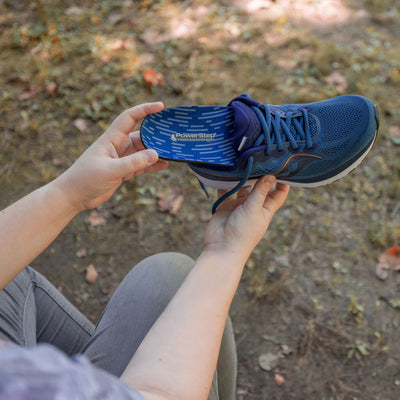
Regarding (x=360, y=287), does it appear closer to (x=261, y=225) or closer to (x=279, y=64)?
(x=261, y=225)

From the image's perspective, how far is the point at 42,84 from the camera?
2520 millimetres

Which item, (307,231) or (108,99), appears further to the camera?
(108,99)

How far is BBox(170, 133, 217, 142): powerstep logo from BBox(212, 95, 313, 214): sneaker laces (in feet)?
0.37

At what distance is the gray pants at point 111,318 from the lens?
1.00 m

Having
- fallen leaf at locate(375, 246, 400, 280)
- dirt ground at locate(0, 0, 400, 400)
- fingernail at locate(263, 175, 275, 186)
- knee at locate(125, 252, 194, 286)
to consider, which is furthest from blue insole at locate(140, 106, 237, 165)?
fallen leaf at locate(375, 246, 400, 280)

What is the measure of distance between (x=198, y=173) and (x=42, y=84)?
167 cm

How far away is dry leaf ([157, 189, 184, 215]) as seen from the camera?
6.68 ft

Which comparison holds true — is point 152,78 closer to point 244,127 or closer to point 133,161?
point 244,127

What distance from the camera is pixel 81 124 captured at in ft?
7.69

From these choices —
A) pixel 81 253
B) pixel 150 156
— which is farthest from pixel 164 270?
pixel 81 253

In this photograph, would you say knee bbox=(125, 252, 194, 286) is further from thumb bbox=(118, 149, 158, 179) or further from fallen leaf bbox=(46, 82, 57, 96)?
fallen leaf bbox=(46, 82, 57, 96)

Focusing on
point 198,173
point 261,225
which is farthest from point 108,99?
point 261,225

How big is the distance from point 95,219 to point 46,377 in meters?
1.63

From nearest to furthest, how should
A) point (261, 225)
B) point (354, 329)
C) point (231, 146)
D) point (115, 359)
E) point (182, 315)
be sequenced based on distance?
point (182, 315) → point (115, 359) → point (261, 225) → point (231, 146) → point (354, 329)
